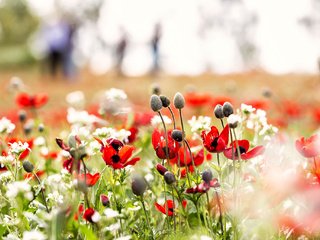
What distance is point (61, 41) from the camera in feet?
46.7

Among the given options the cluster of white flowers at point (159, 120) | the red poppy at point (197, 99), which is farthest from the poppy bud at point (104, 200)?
the red poppy at point (197, 99)

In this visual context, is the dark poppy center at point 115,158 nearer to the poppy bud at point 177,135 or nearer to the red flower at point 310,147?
the poppy bud at point 177,135

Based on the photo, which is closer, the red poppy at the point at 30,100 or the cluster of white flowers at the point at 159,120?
the cluster of white flowers at the point at 159,120

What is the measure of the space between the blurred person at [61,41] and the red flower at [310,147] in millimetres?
12849

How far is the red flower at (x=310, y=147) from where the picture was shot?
1.58m

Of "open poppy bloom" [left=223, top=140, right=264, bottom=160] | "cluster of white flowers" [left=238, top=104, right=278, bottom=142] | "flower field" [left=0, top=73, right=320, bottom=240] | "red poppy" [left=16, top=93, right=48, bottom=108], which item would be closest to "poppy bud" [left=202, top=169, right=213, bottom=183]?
"flower field" [left=0, top=73, right=320, bottom=240]

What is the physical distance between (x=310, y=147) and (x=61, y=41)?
511 inches

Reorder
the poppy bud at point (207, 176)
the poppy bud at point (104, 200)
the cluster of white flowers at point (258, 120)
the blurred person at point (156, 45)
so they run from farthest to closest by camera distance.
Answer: the blurred person at point (156, 45) < the cluster of white flowers at point (258, 120) < the poppy bud at point (104, 200) < the poppy bud at point (207, 176)

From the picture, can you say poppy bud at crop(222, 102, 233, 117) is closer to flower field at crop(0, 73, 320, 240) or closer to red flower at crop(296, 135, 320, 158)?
flower field at crop(0, 73, 320, 240)

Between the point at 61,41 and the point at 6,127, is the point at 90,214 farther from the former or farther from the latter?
the point at 61,41

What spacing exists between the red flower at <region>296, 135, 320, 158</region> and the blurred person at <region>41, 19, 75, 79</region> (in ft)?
42.2

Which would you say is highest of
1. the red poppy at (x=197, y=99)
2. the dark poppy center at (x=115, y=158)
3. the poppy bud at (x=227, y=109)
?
the poppy bud at (x=227, y=109)

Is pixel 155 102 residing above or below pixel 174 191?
above

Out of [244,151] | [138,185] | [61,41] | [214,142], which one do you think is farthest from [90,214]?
A: [61,41]
